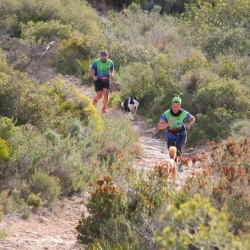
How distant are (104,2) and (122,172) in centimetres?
2277

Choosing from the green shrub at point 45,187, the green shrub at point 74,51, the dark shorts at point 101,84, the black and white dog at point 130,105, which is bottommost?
the green shrub at point 74,51

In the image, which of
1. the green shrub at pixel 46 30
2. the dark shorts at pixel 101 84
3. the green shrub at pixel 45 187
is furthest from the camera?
the green shrub at pixel 46 30

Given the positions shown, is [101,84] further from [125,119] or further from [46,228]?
[46,228]

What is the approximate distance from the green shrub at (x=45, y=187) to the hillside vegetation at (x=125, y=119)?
0.02 m

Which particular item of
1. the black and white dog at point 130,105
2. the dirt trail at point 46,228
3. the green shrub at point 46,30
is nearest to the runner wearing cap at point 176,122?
the dirt trail at point 46,228

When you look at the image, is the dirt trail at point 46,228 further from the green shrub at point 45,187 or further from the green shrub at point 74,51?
the green shrub at point 74,51

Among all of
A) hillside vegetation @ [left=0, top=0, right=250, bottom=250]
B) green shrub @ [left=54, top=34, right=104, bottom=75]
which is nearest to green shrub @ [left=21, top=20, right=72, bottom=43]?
hillside vegetation @ [left=0, top=0, right=250, bottom=250]

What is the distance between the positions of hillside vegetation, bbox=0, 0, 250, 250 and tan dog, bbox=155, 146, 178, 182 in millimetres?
243

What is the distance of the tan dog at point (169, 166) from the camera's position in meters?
7.58

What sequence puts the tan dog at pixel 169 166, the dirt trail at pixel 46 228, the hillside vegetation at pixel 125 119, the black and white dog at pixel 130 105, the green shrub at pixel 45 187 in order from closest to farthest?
the hillside vegetation at pixel 125 119
the dirt trail at pixel 46 228
the tan dog at pixel 169 166
the green shrub at pixel 45 187
the black and white dog at pixel 130 105

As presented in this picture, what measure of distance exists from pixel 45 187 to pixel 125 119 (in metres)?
5.55

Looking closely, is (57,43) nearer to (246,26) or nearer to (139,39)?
(139,39)

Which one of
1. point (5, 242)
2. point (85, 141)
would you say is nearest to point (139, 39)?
point (85, 141)

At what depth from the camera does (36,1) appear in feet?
75.0
